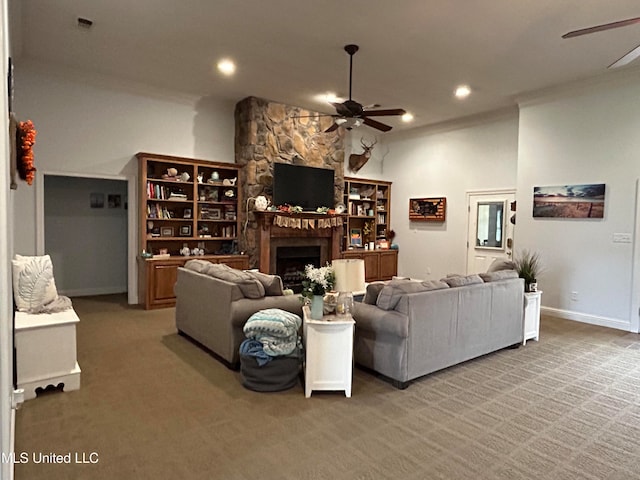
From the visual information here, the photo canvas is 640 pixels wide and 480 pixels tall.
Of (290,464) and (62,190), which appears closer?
(290,464)

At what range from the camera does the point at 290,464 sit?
2330 millimetres

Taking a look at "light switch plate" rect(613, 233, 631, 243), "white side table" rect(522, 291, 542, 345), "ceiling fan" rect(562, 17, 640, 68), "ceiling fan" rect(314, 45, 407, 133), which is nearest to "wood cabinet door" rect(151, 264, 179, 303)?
"ceiling fan" rect(314, 45, 407, 133)

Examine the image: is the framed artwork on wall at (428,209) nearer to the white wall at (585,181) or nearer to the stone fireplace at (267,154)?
the white wall at (585,181)

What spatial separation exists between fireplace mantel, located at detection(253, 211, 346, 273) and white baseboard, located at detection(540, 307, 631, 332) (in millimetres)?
3747

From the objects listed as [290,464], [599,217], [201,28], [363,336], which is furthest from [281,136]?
[290,464]

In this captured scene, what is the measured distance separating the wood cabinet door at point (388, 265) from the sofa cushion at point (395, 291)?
17.5 ft

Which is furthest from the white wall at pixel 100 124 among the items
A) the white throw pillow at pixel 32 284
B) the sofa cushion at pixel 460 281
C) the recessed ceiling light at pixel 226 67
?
the sofa cushion at pixel 460 281

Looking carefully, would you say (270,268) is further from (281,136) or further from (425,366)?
(425,366)

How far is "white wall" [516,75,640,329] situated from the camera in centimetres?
538

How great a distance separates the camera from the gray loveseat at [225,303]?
3.71m

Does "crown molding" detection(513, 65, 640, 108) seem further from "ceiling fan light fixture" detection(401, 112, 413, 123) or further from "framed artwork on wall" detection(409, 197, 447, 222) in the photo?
"framed artwork on wall" detection(409, 197, 447, 222)

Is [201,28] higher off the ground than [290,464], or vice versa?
[201,28]

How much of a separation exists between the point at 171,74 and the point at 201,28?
5.42ft


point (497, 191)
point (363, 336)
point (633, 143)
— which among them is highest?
point (633, 143)
